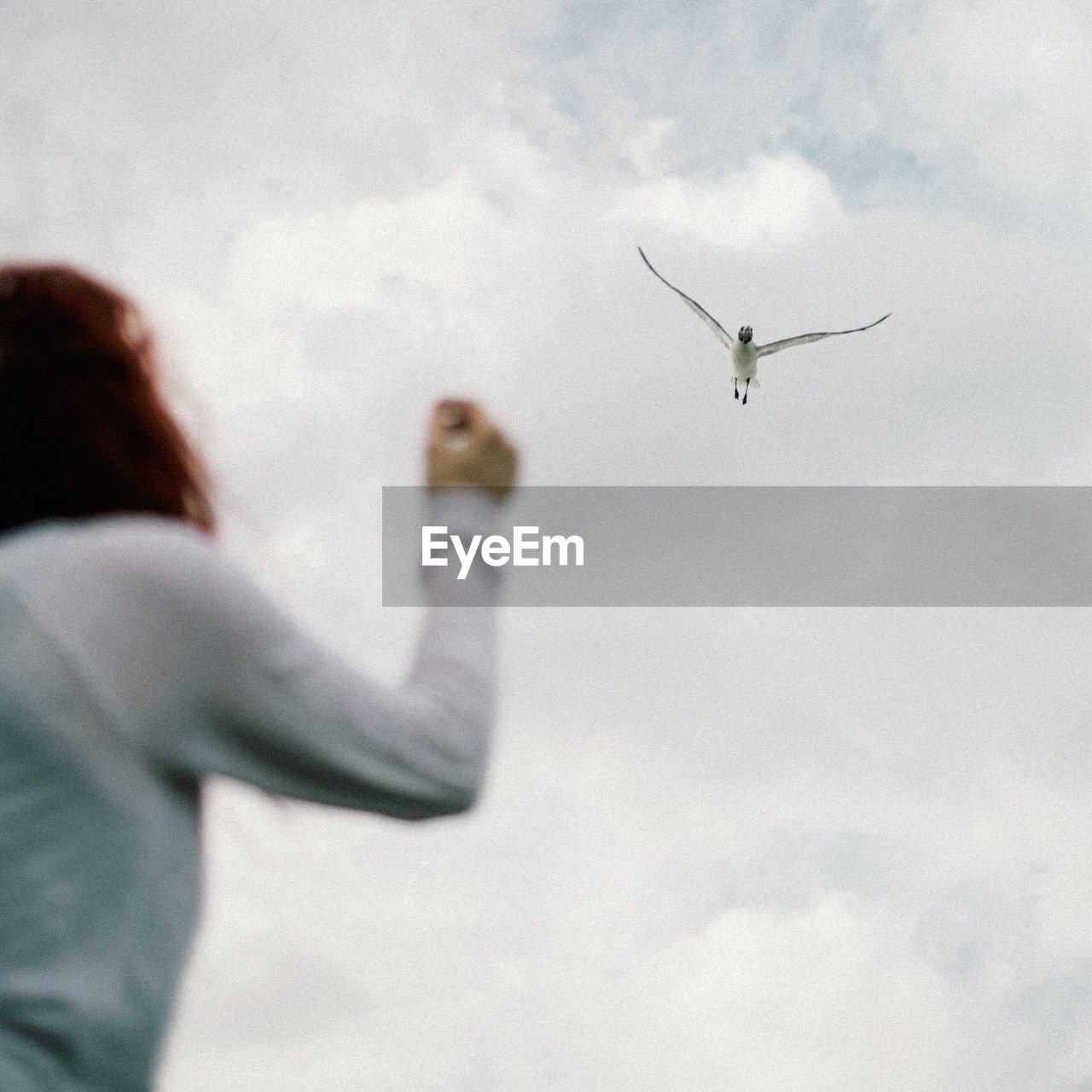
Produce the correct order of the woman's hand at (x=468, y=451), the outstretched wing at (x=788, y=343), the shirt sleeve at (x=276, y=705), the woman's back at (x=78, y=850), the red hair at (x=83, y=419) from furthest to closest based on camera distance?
1. the outstretched wing at (x=788, y=343)
2. the woman's hand at (x=468, y=451)
3. the red hair at (x=83, y=419)
4. the shirt sleeve at (x=276, y=705)
5. the woman's back at (x=78, y=850)

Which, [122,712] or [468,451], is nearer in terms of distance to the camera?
[122,712]

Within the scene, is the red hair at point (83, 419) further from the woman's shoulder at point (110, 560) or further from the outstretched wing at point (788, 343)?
the outstretched wing at point (788, 343)

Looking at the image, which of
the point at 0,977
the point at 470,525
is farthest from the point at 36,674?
the point at 470,525

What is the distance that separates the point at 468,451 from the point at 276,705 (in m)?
0.82

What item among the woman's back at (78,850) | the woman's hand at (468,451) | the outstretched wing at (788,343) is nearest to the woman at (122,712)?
the woman's back at (78,850)

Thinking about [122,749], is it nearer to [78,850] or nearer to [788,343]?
[78,850]

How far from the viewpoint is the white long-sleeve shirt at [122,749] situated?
2.58m

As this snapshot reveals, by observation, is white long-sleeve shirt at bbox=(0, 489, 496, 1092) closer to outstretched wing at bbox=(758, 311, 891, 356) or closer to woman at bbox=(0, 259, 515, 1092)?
woman at bbox=(0, 259, 515, 1092)

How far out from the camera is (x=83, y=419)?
2.92 m

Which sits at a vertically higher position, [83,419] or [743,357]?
[83,419]

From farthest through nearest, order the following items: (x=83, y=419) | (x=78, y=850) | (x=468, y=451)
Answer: (x=468, y=451) < (x=83, y=419) < (x=78, y=850)

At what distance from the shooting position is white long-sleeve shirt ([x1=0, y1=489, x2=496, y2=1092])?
258cm

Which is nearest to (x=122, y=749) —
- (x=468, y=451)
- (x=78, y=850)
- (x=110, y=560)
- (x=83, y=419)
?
(x=78, y=850)

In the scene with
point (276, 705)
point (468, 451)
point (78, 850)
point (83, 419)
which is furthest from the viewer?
point (468, 451)
